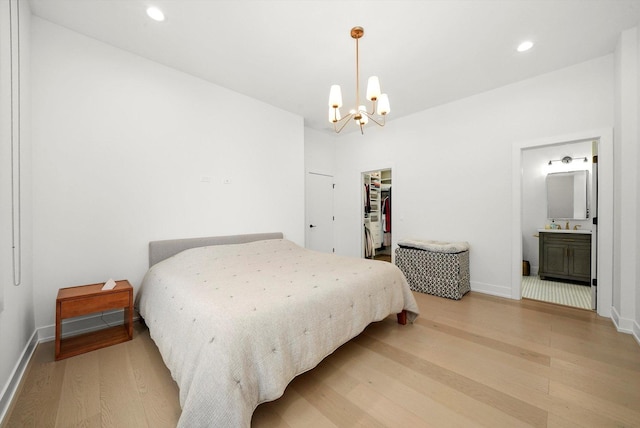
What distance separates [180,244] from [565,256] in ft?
18.8

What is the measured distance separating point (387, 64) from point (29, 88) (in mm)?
3396

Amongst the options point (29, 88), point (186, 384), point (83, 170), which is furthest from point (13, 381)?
point (29, 88)

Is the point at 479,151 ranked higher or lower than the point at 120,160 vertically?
higher

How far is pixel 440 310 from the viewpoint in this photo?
2.93 m

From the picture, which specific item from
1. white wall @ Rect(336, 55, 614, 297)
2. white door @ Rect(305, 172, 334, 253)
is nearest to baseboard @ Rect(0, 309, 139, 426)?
white door @ Rect(305, 172, 334, 253)

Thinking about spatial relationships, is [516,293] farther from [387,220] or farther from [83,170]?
[83,170]

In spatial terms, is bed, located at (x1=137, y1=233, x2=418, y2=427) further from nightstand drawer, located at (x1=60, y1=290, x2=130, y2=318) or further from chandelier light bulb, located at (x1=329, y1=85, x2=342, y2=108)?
chandelier light bulb, located at (x1=329, y1=85, x2=342, y2=108)

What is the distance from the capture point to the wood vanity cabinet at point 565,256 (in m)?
3.79

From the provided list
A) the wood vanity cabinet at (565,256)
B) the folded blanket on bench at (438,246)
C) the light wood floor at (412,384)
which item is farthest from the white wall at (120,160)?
the wood vanity cabinet at (565,256)

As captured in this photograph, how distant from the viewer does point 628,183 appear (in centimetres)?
235

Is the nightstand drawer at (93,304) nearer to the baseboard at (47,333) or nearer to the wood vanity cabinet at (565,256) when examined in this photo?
the baseboard at (47,333)

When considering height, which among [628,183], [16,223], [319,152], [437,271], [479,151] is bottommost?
[437,271]

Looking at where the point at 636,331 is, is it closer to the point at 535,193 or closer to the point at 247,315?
the point at 535,193

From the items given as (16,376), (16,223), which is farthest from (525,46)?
(16,376)
